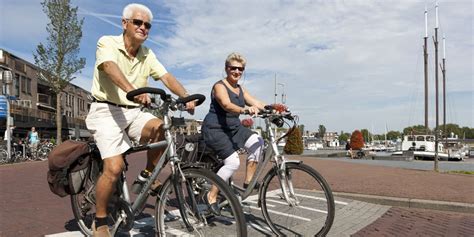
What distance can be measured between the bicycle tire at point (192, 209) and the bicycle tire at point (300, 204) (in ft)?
3.13

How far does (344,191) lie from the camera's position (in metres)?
7.48

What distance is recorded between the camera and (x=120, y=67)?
11.4ft

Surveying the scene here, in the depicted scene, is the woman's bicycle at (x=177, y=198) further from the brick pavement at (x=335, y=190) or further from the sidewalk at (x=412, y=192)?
the sidewalk at (x=412, y=192)

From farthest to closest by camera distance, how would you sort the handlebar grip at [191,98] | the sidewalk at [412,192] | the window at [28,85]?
the window at [28,85], the sidewalk at [412,192], the handlebar grip at [191,98]

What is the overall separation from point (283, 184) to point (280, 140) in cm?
47

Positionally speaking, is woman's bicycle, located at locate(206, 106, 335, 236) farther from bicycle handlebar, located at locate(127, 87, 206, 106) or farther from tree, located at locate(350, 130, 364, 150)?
tree, located at locate(350, 130, 364, 150)

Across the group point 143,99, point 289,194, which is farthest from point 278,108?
point 143,99

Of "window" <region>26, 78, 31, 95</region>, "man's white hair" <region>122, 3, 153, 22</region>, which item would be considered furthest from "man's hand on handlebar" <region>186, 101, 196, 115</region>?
"window" <region>26, 78, 31, 95</region>

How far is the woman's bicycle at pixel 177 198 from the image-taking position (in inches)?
113

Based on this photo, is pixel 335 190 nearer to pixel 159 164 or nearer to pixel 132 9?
pixel 159 164

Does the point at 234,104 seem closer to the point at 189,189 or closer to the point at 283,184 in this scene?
the point at 283,184

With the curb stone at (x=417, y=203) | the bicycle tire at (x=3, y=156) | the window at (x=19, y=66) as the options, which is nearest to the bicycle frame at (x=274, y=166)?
the curb stone at (x=417, y=203)

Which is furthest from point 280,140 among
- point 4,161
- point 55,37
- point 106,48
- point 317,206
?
point 55,37

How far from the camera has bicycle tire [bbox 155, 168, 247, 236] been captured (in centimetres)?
296
